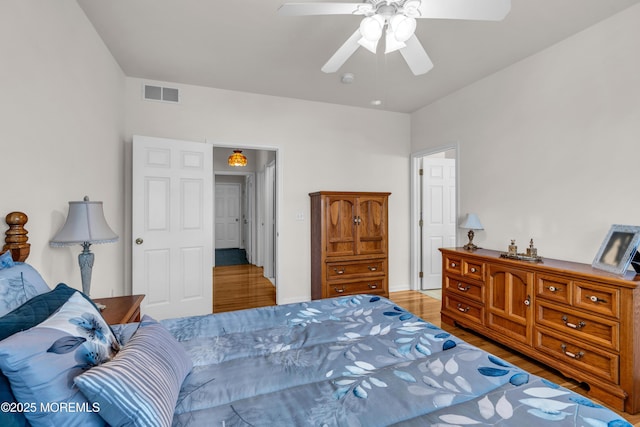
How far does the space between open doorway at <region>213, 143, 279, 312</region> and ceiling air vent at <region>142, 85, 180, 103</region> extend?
2.25ft

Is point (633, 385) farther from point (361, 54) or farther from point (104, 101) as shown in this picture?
point (104, 101)

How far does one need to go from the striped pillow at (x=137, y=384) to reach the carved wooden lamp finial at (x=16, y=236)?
2.76 ft

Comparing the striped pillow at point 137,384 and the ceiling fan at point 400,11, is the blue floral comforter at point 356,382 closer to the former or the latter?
the striped pillow at point 137,384

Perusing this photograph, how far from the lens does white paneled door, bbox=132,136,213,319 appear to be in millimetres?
3219

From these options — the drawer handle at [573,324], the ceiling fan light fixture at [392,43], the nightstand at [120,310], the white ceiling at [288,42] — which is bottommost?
the drawer handle at [573,324]

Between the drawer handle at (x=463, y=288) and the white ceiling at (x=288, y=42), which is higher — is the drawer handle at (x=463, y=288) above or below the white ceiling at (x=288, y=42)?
below

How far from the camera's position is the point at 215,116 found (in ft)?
12.1

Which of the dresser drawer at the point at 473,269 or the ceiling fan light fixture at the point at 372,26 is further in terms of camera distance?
the dresser drawer at the point at 473,269

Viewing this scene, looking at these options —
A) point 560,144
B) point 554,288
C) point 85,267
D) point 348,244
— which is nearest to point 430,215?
point 348,244

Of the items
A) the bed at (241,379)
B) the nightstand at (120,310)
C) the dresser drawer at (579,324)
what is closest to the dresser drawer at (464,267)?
the dresser drawer at (579,324)

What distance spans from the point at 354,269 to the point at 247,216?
4974mm

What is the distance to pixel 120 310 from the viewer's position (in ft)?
6.15

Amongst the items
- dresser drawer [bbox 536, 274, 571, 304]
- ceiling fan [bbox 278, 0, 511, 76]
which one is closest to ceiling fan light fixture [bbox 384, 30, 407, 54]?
ceiling fan [bbox 278, 0, 511, 76]

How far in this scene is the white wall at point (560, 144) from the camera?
7.46 ft
